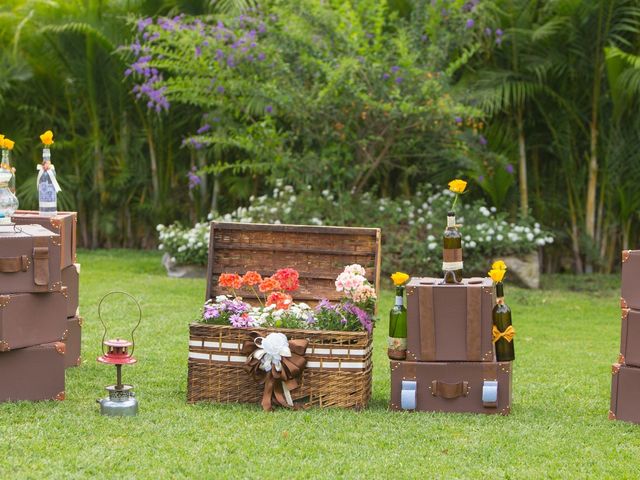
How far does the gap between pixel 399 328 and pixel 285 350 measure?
26.2 inches

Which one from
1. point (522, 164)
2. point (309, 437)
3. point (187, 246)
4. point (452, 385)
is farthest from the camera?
point (522, 164)

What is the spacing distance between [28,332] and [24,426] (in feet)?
2.38

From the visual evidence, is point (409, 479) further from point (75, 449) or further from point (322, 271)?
point (322, 271)

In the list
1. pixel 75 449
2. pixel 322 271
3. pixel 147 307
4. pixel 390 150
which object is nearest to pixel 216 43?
pixel 390 150

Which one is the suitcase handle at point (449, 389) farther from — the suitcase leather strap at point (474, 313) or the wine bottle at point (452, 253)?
the wine bottle at point (452, 253)

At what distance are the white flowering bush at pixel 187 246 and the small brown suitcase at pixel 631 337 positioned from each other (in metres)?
6.82

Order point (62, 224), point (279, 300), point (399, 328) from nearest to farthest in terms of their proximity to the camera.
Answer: point (399, 328) → point (279, 300) → point (62, 224)

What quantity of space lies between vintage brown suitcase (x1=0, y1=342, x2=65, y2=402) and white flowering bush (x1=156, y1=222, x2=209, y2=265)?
5.92m

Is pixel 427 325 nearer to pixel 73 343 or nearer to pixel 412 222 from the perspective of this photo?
pixel 73 343

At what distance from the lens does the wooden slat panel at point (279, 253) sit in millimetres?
6730

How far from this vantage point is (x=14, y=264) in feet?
18.5

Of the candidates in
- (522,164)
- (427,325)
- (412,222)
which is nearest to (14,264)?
(427,325)

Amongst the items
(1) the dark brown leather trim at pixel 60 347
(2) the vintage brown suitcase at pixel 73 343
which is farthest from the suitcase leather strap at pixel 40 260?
(2) the vintage brown suitcase at pixel 73 343

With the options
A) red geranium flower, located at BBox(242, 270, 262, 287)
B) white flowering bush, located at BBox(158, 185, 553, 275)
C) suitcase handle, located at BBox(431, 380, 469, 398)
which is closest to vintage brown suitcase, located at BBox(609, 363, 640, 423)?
suitcase handle, located at BBox(431, 380, 469, 398)
